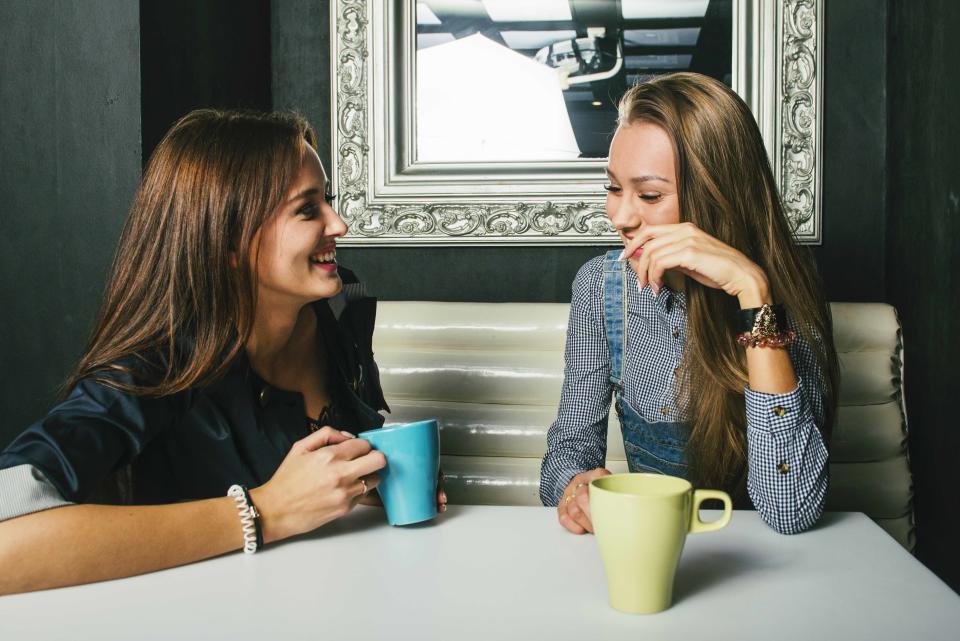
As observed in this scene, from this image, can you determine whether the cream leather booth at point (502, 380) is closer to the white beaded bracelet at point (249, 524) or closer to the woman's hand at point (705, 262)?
the woman's hand at point (705, 262)

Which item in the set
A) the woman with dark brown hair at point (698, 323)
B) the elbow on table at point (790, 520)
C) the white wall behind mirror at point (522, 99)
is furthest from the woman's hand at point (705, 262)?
the white wall behind mirror at point (522, 99)

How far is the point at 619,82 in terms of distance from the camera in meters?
2.15

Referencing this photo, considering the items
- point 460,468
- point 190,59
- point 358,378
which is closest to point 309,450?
point 358,378

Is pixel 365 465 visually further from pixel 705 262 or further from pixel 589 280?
pixel 589 280

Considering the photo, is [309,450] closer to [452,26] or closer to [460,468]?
[460,468]

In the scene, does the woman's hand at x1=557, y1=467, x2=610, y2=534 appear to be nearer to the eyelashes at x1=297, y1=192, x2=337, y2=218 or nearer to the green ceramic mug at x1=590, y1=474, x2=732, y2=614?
the green ceramic mug at x1=590, y1=474, x2=732, y2=614

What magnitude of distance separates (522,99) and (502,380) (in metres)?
0.77

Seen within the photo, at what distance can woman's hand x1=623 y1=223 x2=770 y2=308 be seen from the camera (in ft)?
3.75

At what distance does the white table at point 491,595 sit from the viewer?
68cm

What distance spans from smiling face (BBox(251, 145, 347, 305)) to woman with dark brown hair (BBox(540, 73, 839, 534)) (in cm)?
45

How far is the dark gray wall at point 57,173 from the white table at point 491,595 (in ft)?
3.61

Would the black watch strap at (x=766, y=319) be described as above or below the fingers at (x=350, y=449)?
above

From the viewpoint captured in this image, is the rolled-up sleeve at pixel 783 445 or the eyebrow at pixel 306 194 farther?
the eyebrow at pixel 306 194

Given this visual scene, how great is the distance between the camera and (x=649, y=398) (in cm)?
145
